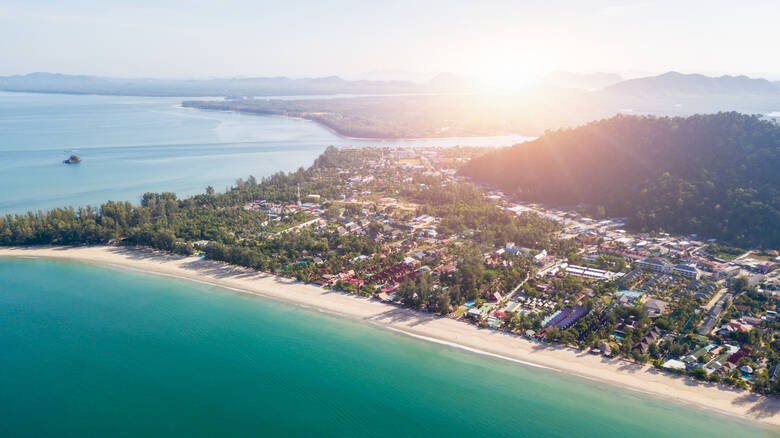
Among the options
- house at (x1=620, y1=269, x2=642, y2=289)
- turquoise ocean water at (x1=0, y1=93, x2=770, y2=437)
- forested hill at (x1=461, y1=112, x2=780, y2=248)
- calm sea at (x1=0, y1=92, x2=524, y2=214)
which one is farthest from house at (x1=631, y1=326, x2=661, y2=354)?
calm sea at (x1=0, y1=92, x2=524, y2=214)

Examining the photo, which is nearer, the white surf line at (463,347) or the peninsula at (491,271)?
the peninsula at (491,271)

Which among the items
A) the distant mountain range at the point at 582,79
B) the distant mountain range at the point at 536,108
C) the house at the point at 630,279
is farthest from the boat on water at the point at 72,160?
the distant mountain range at the point at 582,79

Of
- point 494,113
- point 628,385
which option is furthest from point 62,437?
point 494,113

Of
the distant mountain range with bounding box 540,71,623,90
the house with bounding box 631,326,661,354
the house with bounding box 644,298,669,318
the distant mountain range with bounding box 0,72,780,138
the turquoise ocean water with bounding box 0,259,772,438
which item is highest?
the distant mountain range with bounding box 540,71,623,90

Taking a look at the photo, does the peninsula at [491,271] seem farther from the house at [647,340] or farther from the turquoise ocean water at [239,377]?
the turquoise ocean water at [239,377]

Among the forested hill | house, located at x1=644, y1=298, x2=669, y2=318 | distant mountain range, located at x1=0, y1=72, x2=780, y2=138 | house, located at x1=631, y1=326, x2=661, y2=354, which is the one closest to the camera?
house, located at x1=631, y1=326, x2=661, y2=354

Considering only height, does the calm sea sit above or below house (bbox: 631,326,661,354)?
above

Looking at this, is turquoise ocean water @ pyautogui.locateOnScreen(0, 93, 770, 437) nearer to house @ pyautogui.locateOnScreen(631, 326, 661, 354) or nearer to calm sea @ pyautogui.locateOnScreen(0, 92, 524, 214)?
house @ pyautogui.locateOnScreen(631, 326, 661, 354)
